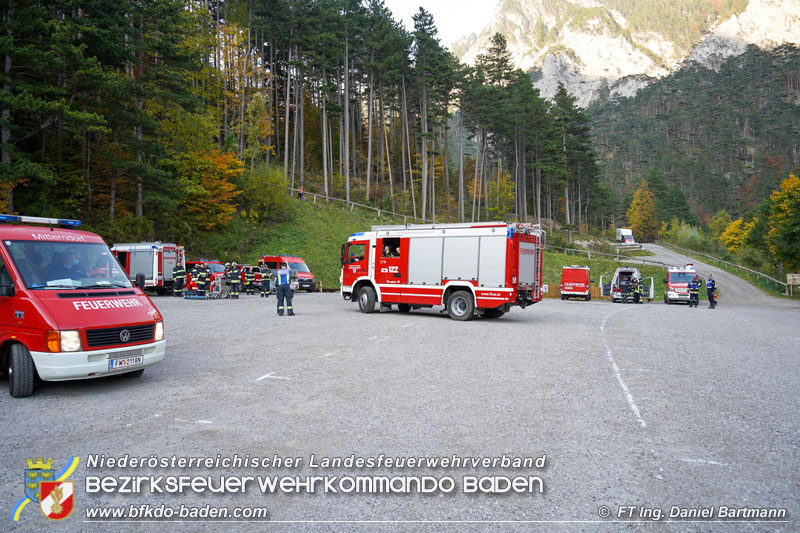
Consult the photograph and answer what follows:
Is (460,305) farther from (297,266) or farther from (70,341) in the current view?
(297,266)

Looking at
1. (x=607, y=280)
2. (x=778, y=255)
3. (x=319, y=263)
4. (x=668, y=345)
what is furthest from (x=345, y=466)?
(x=778, y=255)

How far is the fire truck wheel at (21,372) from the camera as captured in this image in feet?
20.5

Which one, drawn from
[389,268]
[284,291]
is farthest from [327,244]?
[284,291]

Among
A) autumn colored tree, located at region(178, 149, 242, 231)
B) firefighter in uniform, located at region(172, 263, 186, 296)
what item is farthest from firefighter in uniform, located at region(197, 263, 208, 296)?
autumn colored tree, located at region(178, 149, 242, 231)

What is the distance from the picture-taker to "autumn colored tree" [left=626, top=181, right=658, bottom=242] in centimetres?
9212

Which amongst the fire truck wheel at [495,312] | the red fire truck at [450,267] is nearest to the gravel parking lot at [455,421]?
the red fire truck at [450,267]

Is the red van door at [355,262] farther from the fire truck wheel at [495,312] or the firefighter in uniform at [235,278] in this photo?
the firefighter in uniform at [235,278]

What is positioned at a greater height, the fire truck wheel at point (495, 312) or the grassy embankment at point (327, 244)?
the grassy embankment at point (327, 244)

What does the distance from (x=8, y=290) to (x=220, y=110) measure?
3757cm

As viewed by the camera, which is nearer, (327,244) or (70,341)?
(70,341)

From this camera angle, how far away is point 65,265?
7.24 meters

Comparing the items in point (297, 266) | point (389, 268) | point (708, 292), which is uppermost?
point (297, 266)

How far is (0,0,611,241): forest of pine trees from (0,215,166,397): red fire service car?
15955mm

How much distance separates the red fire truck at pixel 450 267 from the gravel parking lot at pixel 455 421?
5.03 meters
